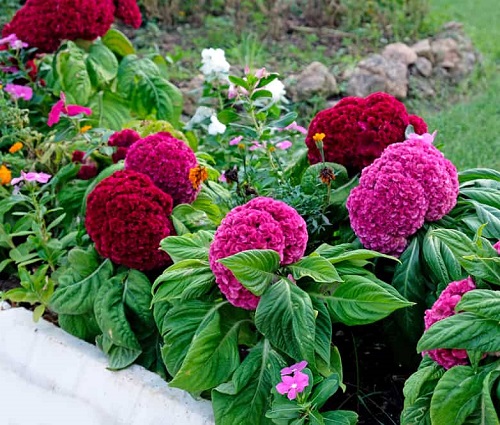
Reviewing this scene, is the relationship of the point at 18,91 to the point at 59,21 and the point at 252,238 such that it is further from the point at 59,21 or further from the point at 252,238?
the point at 252,238

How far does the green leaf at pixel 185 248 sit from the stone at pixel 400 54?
5.11 meters

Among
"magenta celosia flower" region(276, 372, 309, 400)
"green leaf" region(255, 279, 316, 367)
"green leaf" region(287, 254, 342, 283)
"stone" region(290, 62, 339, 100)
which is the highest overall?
"green leaf" region(287, 254, 342, 283)

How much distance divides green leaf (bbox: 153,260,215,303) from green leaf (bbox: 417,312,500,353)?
2.71 feet

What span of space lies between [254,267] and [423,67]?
18.5ft

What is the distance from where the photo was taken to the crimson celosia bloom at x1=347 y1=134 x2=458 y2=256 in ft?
8.83

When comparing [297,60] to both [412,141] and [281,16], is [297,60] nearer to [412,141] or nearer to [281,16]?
[281,16]

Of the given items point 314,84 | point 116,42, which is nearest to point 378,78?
point 314,84

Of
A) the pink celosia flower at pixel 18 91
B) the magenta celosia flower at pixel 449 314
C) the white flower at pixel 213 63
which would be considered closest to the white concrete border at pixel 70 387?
the magenta celosia flower at pixel 449 314

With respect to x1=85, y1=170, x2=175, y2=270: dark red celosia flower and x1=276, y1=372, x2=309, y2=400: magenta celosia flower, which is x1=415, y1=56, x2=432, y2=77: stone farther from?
x1=276, y1=372, x2=309, y2=400: magenta celosia flower

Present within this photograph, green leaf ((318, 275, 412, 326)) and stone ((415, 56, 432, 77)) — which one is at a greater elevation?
green leaf ((318, 275, 412, 326))

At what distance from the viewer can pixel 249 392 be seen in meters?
2.53

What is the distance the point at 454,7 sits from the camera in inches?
422

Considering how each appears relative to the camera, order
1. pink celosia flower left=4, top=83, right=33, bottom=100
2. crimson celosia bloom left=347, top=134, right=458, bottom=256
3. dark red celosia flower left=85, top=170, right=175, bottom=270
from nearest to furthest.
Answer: crimson celosia bloom left=347, top=134, right=458, bottom=256 → dark red celosia flower left=85, top=170, right=175, bottom=270 → pink celosia flower left=4, top=83, right=33, bottom=100

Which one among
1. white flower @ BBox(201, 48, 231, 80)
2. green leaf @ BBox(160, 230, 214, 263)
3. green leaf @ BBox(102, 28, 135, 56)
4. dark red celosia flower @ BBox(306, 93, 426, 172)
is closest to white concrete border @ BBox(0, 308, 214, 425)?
green leaf @ BBox(160, 230, 214, 263)
